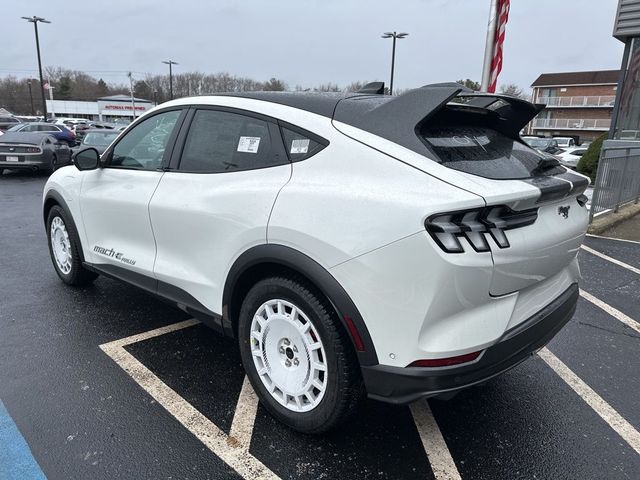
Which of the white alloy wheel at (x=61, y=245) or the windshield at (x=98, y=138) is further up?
the windshield at (x=98, y=138)

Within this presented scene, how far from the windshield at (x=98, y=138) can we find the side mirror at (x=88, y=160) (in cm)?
1102

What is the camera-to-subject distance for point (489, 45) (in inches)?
239

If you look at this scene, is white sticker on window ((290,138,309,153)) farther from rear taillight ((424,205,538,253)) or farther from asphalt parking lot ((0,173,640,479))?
Answer: asphalt parking lot ((0,173,640,479))

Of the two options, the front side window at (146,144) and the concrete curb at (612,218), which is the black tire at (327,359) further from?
the concrete curb at (612,218)

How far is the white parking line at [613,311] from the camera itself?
4.05 m

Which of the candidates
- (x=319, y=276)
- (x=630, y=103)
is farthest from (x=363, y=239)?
(x=630, y=103)

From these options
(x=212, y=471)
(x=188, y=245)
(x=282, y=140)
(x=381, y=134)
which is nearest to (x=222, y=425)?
(x=212, y=471)

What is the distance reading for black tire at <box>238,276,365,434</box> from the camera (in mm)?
2176

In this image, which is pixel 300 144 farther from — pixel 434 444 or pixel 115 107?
pixel 115 107

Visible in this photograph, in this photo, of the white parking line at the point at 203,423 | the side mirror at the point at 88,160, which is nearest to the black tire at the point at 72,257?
the side mirror at the point at 88,160

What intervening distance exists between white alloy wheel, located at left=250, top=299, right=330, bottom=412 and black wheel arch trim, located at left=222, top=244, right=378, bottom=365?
0.70 ft

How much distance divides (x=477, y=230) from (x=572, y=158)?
20.4 metres

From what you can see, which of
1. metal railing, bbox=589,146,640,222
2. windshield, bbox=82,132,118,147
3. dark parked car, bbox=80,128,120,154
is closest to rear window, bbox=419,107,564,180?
metal railing, bbox=589,146,640,222

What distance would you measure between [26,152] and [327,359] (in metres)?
14.6
